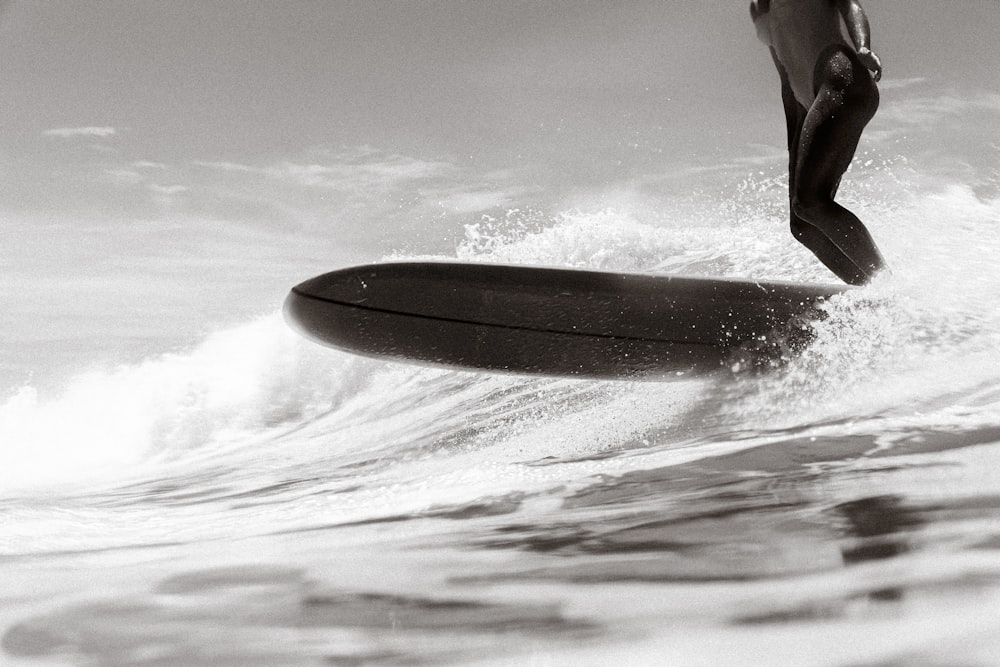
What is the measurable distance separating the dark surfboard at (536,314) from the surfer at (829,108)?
0.16 m

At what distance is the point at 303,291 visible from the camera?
263 centimetres

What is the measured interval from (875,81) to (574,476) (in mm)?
1646

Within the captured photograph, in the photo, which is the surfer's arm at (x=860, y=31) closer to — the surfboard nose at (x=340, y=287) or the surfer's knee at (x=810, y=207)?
the surfer's knee at (x=810, y=207)

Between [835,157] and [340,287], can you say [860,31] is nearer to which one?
[835,157]

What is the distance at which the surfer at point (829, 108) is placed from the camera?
8.34ft

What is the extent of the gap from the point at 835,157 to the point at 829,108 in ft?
0.53

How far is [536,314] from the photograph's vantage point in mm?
2639

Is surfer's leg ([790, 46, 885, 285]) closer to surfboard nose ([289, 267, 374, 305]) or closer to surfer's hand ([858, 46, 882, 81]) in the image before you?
surfer's hand ([858, 46, 882, 81])

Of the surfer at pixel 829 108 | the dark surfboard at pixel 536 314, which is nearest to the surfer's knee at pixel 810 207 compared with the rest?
the surfer at pixel 829 108

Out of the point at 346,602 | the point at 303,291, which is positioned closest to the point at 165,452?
the point at 303,291

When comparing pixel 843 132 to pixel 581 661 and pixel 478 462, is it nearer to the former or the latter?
pixel 478 462

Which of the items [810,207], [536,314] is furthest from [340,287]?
[810,207]

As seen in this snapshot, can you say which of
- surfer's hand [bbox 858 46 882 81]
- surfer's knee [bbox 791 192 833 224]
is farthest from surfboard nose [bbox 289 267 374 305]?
surfer's hand [bbox 858 46 882 81]

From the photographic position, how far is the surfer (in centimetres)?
254
